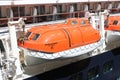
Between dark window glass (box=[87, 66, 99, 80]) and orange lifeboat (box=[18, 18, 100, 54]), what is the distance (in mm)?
1481

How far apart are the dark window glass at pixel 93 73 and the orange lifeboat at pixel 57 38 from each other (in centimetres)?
148

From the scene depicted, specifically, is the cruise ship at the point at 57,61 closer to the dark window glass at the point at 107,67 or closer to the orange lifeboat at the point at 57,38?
the dark window glass at the point at 107,67

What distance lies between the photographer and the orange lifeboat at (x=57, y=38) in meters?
8.74

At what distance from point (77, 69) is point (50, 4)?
14085 millimetres

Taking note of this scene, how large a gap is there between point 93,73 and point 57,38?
2.94 meters

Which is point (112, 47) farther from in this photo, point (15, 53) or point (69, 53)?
point (15, 53)

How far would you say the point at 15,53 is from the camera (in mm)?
8477

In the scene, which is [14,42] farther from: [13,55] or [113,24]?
[113,24]

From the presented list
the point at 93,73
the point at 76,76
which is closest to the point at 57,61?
the point at 76,76

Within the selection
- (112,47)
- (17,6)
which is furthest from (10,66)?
(17,6)

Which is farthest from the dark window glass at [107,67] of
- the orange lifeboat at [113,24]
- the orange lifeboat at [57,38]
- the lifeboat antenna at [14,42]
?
the lifeboat antenna at [14,42]

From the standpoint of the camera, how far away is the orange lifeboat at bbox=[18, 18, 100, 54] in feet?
28.7

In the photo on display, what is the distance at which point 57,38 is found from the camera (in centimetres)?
897

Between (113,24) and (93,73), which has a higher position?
(113,24)
